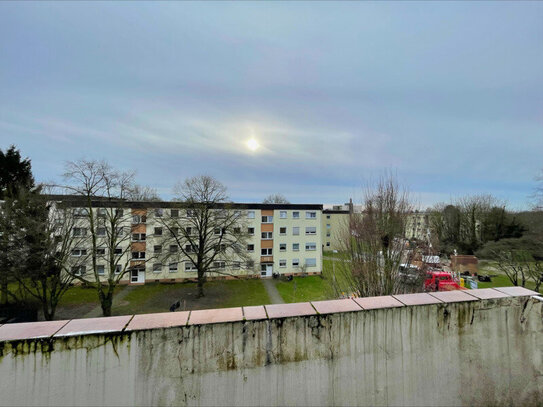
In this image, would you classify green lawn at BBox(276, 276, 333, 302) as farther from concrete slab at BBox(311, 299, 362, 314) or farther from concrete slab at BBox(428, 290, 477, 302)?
concrete slab at BBox(311, 299, 362, 314)

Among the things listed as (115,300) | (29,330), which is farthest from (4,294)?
(29,330)

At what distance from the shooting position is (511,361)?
2.57 m

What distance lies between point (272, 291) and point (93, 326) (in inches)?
898

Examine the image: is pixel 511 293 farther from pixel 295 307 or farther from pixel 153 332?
pixel 153 332

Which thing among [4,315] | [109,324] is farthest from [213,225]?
[109,324]

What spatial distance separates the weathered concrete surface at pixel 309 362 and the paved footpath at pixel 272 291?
17927 millimetres

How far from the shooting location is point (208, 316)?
220 centimetres

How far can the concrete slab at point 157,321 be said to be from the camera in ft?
6.49

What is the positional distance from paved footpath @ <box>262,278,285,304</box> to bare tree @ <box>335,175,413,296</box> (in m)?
13.6

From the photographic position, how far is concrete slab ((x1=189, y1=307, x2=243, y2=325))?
2.07 meters

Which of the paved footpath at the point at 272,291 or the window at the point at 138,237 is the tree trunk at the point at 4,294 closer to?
the window at the point at 138,237

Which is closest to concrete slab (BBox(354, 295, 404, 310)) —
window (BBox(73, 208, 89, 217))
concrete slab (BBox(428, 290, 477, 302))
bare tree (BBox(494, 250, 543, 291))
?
concrete slab (BBox(428, 290, 477, 302))

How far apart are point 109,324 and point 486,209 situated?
51370 millimetres

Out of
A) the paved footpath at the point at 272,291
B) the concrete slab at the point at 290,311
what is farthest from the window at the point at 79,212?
the concrete slab at the point at 290,311
